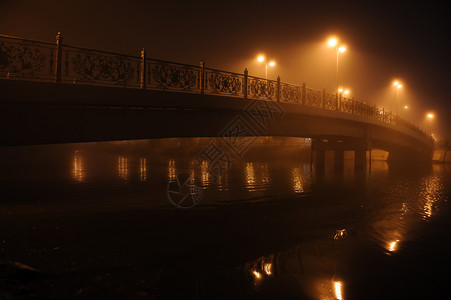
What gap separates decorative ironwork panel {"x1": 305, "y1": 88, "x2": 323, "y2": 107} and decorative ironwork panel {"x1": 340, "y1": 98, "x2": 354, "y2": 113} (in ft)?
9.03

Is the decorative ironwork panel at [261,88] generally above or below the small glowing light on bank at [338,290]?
above

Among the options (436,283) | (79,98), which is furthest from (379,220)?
(79,98)

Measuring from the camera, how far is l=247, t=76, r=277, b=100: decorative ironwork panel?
1446 centimetres

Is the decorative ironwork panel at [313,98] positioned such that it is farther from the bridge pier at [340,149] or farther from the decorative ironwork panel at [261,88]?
the bridge pier at [340,149]

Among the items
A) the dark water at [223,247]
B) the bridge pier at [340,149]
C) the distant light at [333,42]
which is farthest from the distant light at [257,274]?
the distant light at [333,42]

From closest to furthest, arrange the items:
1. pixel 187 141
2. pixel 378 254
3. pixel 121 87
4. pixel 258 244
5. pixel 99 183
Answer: pixel 378 254
pixel 258 244
pixel 121 87
pixel 99 183
pixel 187 141

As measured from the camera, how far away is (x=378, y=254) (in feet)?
20.2

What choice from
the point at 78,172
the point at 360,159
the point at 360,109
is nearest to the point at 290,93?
the point at 360,109

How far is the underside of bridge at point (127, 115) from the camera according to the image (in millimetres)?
8523

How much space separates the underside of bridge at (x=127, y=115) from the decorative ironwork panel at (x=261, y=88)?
604 millimetres

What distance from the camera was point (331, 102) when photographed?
1983 cm

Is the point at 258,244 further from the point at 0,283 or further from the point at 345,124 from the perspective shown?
the point at 345,124

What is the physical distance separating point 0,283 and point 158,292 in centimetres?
263

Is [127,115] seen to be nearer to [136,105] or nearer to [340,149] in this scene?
[136,105]
